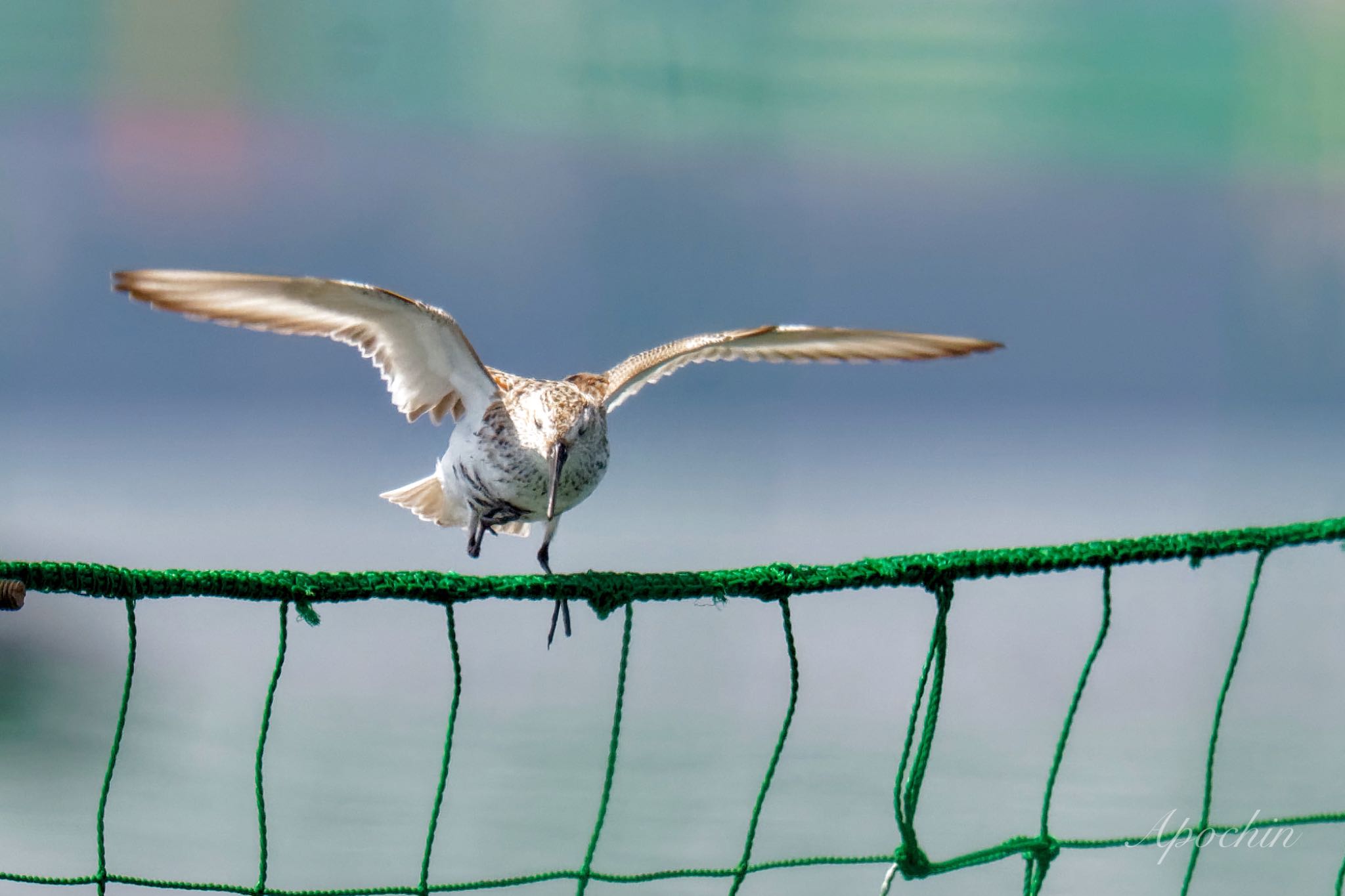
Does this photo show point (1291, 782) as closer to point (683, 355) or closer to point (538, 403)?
point (683, 355)

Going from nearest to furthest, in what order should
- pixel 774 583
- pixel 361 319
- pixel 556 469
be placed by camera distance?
pixel 774 583 → pixel 556 469 → pixel 361 319

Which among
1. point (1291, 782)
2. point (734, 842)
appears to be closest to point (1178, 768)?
point (1291, 782)

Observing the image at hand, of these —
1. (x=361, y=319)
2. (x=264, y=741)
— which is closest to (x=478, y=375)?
(x=361, y=319)

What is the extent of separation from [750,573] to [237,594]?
19.1 inches

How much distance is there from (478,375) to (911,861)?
1.05 metres

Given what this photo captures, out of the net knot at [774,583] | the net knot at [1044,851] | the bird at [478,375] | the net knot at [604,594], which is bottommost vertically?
the net knot at [1044,851]

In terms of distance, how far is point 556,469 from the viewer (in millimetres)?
1927

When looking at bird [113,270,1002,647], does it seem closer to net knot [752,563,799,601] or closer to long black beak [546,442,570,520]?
long black beak [546,442,570,520]

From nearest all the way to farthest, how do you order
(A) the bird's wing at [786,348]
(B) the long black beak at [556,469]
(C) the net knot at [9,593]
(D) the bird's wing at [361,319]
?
1. (C) the net knot at [9,593]
2. (D) the bird's wing at [361,319]
3. (B) the long black beak at [556,469]
4. (A) the bird's wing at [786,348]

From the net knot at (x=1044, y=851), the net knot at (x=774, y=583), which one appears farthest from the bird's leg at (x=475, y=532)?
the net knot at (x=1044, y=851)

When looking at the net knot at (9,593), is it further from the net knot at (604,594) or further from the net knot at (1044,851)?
the net knot at (1044,851)

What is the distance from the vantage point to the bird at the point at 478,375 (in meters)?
1.84

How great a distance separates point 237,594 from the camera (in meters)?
1.15

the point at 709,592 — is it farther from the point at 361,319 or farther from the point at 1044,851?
the point at 361,319
